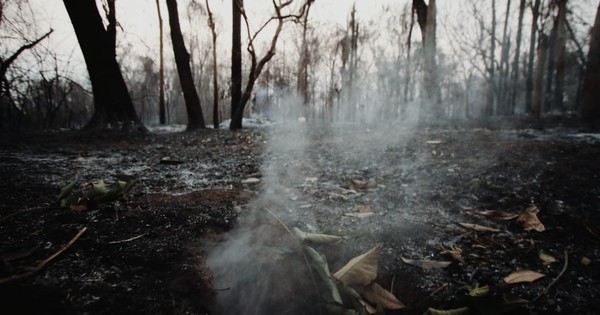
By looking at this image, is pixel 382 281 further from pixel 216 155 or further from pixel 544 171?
pixel 216 155

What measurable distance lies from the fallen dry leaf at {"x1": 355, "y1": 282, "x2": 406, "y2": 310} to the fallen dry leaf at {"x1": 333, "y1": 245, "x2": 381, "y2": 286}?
0.08 ft

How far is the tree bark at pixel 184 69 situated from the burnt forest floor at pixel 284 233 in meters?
4.45

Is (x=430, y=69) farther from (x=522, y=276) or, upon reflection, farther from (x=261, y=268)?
(x=261, y=268)

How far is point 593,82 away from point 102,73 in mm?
8626

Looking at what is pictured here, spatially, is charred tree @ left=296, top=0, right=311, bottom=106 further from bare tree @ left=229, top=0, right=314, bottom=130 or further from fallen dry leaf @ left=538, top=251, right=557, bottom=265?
fallen dry leaf @ left=538, top=251, right=557, bottom=265

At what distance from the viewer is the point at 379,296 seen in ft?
4.12

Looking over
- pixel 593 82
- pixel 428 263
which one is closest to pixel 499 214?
pixel 428 263

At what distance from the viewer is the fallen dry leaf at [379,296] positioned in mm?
1220

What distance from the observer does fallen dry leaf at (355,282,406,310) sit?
48.0 inches

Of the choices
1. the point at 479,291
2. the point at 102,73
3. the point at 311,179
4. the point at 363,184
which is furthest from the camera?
the point at 102,73

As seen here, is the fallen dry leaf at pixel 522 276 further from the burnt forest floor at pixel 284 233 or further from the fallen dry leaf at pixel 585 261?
the fallen dry leaf at pixel 585 261

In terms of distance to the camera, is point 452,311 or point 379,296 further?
point 379,296

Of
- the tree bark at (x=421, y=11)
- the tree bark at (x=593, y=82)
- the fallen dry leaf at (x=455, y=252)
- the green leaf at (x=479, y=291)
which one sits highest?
the tree bark at (x=421, y=11)

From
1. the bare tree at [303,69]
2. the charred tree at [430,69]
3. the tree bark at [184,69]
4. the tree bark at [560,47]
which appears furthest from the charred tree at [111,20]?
the bare tree at [303,69]
